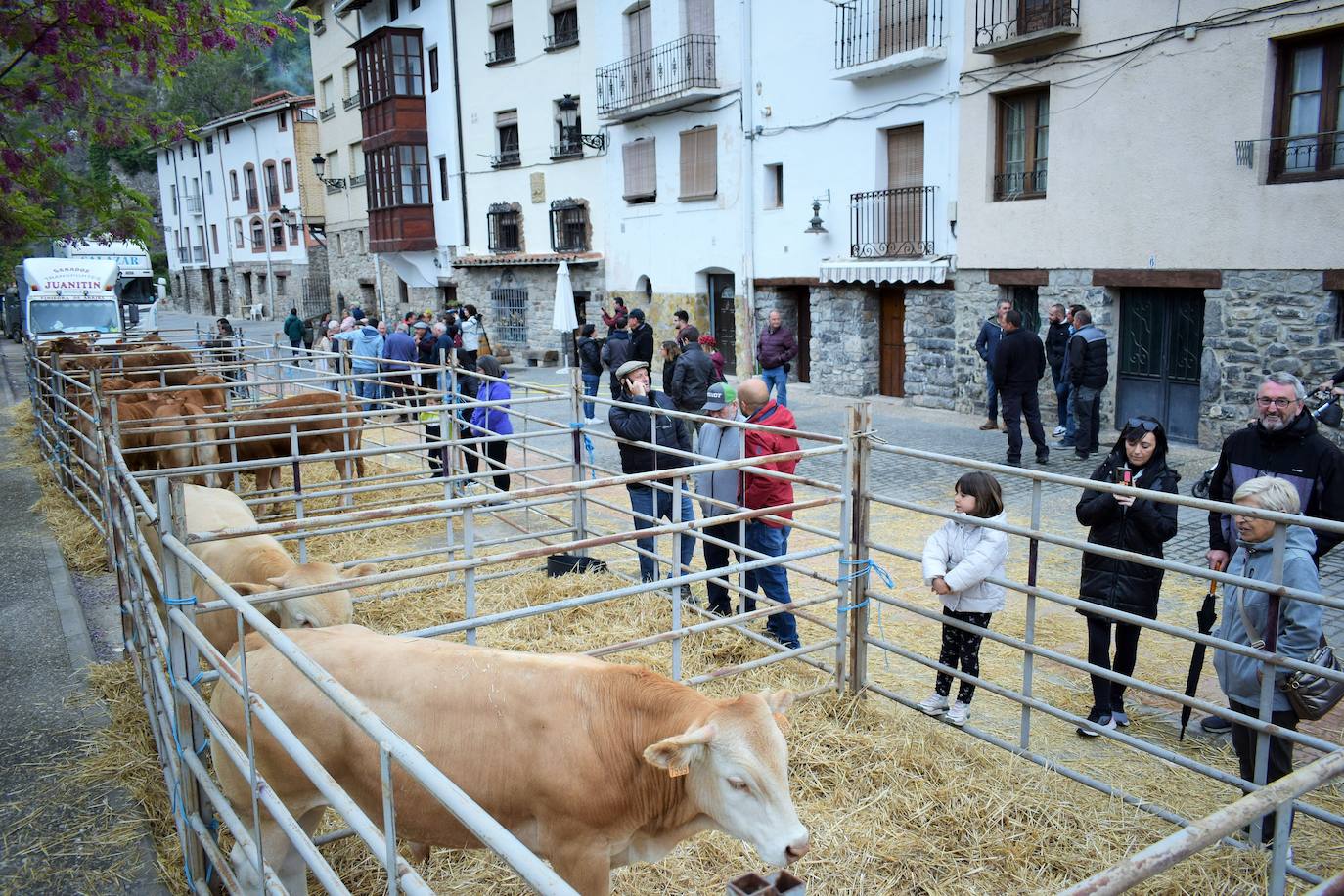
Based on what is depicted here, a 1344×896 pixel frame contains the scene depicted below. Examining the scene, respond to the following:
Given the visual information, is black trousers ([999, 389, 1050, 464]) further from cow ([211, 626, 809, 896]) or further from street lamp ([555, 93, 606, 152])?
street lamp ([555, 93, 606, 152])

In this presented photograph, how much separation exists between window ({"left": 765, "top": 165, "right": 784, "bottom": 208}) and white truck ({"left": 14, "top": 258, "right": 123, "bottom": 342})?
54.9 ft

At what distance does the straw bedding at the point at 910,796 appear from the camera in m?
3.99

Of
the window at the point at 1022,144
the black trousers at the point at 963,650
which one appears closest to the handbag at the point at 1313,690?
the black trousers at the point at 963,650

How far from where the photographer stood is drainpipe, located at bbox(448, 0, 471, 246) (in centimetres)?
2973

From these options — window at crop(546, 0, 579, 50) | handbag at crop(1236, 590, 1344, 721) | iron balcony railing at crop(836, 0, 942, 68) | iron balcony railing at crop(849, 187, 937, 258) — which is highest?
window at crop(546, 0, 579, 50)

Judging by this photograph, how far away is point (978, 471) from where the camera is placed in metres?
5.12

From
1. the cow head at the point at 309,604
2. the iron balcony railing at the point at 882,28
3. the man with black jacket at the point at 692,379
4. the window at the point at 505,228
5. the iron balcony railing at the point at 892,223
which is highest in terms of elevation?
the iron balcony railing at the point at 882,28

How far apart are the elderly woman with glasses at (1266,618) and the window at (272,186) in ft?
154

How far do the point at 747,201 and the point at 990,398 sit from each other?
7831 millimetres

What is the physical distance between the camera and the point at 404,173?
32.2m

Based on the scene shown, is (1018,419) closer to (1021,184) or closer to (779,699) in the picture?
(1021,184)

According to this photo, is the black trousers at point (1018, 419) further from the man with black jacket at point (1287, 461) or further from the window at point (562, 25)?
the window at point (562, 25)

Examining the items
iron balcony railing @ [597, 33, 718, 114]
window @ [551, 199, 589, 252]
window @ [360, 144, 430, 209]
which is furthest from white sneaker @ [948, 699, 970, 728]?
window @ [360, 144, 430, 209]

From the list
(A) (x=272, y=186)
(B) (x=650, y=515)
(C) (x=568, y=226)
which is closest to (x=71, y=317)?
(C) (x=568, y=226)
